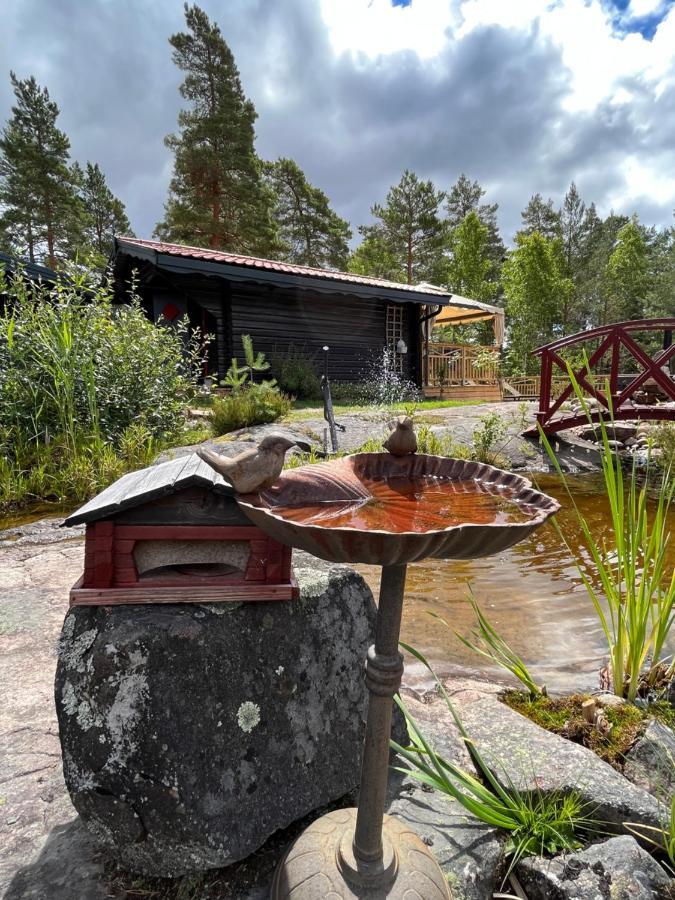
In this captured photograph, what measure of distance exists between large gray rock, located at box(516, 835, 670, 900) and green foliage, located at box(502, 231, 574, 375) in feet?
89.5

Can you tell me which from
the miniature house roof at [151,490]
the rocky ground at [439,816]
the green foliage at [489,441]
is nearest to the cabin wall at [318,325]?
the green foliage at [489,441]

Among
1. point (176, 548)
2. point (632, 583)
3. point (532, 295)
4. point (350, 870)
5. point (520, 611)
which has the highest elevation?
point (532, 295)

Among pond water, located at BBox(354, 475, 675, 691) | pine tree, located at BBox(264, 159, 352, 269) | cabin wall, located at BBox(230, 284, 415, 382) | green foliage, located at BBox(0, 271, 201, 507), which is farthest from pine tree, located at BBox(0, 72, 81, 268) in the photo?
pond water, located at BBox(354, 475, 675, 691)

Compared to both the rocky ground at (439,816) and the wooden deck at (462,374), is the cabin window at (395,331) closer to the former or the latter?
the wooden deck at (462,374)

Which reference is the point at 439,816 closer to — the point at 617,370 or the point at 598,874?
the point at 598,874

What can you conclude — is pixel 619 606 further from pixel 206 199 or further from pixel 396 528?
pixel 206 199

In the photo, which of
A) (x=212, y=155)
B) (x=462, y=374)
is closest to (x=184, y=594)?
(x=462, y=374)

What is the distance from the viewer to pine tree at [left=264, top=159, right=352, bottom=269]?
23.9m

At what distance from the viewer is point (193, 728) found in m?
1.20

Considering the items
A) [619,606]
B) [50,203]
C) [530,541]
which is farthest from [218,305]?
[50,203]

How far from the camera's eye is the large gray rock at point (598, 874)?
3.84 feet

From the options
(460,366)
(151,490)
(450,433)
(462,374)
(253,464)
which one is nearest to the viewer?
(253,464)

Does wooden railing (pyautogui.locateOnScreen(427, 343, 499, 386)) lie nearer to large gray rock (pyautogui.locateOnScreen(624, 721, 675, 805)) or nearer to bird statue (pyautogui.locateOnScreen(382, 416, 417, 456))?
large gray rock (pyautogui.locateOnScreen(624, 721, 675, 805))

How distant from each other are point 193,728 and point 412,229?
2999 cm
